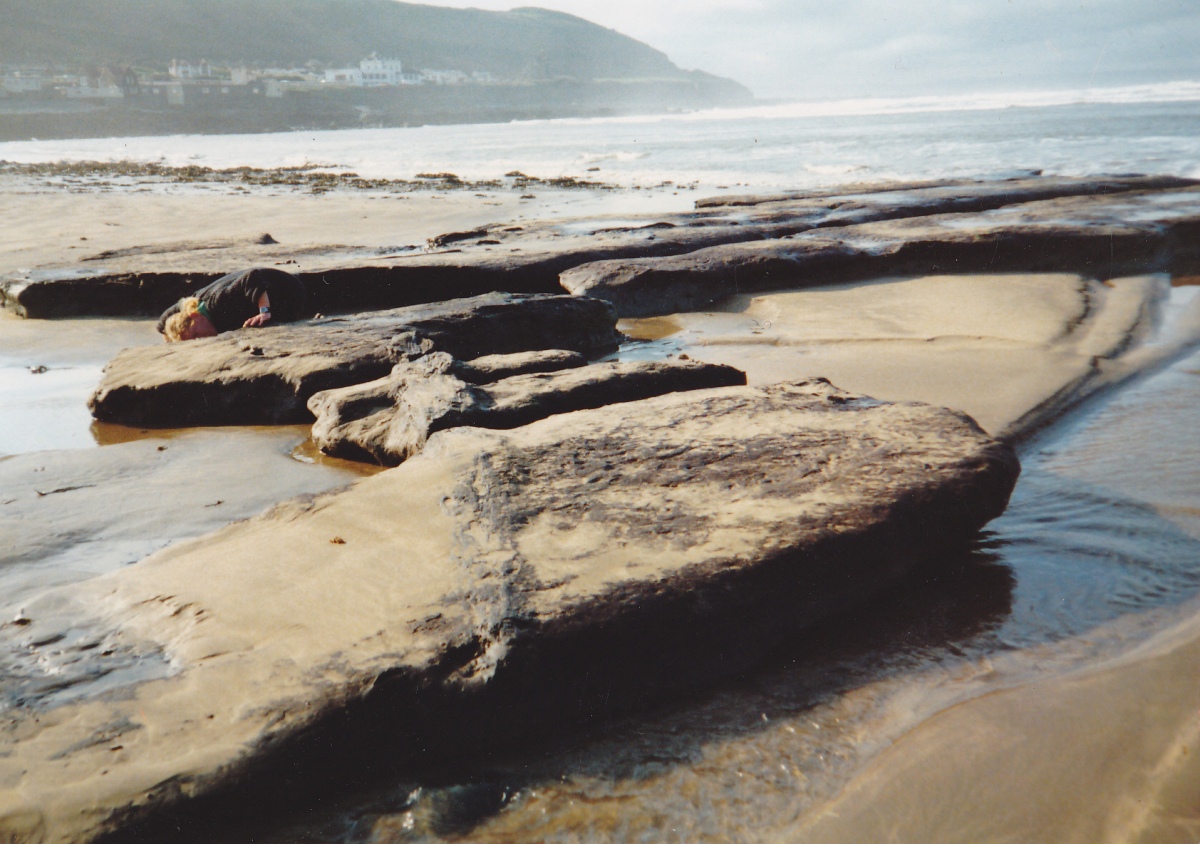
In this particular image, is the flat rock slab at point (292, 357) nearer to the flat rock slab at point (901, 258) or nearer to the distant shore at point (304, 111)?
the flat rock slab at point (901, 258)

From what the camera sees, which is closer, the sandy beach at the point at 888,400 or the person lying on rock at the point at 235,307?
the sandy beach at the point at 888,400

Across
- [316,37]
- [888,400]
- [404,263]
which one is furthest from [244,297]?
[316,37]

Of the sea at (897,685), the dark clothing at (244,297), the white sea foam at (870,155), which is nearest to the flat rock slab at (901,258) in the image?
the dark clothing at (244,297)

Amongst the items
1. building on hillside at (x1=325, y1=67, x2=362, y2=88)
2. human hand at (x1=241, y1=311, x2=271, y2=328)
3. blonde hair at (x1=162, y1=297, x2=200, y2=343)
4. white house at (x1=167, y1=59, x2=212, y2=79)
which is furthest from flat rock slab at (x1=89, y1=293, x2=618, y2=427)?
building on hillside at (x1=325, y1=67, x2=362, y2=88)

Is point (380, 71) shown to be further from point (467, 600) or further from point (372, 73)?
point (467, 600)

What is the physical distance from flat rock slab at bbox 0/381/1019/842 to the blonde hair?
2.68 meters

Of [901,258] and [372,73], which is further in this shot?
[372,73]

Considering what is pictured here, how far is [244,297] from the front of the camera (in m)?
4.57

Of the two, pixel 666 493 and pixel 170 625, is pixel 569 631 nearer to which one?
pixel 666 493

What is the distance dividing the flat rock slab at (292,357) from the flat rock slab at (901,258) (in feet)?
3.85

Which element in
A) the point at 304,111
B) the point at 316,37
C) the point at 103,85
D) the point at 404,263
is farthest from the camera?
the point at 316,37

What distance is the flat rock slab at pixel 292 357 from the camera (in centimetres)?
351

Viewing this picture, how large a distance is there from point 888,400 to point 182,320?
351 centimetres

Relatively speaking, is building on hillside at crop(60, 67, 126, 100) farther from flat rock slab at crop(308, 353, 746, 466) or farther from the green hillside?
flat rock slab at crop(308, 353, 746, 466)
